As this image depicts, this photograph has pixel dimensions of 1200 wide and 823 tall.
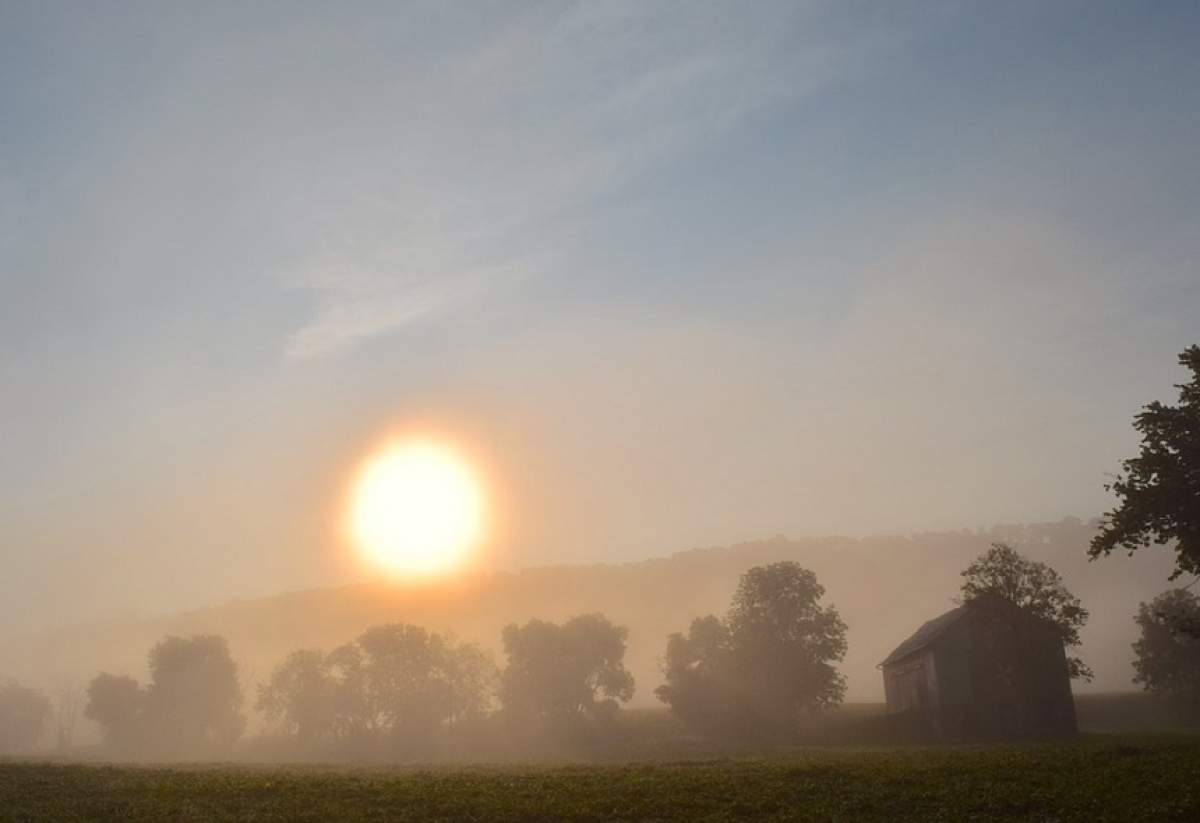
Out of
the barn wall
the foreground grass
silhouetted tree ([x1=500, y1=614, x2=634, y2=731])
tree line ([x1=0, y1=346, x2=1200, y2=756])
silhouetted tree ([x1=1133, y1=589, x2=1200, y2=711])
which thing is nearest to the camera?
the foreground grass

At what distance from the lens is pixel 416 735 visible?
426 ft

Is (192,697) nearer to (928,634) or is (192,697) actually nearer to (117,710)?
(117,710)

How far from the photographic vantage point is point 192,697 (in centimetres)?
14625

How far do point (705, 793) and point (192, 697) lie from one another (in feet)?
445

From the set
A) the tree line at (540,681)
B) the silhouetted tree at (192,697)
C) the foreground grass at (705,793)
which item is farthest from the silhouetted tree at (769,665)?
the silhouetted tree at (192,697)

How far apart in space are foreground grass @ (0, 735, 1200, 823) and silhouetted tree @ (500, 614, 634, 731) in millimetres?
81386

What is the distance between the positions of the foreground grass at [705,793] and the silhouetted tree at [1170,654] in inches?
2151

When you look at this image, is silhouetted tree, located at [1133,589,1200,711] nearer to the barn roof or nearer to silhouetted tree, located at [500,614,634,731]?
the barn roof

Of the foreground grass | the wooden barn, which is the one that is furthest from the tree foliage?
the wooden barn

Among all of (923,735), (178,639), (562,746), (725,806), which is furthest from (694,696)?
A: (178,639)

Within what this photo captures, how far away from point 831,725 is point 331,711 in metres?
87.4

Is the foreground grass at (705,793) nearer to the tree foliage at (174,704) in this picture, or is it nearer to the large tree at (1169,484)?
the large tree at (1169,484)

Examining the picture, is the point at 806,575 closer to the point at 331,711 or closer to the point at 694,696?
the point at 694,696

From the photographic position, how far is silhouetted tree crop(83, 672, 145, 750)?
146 meters
